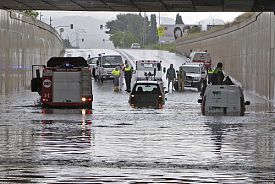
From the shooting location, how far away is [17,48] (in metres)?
65.6

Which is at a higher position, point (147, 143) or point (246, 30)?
point (246, 30)

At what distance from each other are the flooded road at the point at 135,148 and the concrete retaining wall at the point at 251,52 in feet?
57.1

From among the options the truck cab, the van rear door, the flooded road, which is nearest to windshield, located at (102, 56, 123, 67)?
the truck cab

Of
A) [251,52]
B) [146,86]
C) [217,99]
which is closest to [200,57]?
[251,52]

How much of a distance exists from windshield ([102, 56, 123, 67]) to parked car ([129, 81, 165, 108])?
36.2 m

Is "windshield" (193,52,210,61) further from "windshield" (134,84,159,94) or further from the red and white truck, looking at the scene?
the red and white truck

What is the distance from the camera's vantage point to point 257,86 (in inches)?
2368

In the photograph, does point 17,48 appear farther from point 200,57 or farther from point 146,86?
point 200,57

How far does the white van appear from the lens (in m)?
34.7

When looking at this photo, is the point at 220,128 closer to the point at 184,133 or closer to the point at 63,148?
the point at 184,133

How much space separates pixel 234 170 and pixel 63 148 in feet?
17.1

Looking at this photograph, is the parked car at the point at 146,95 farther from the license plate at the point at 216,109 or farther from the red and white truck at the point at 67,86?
the license plate at the point at 216,109

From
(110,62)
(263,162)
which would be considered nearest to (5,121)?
(263,162)

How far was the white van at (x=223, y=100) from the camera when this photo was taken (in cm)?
3472
